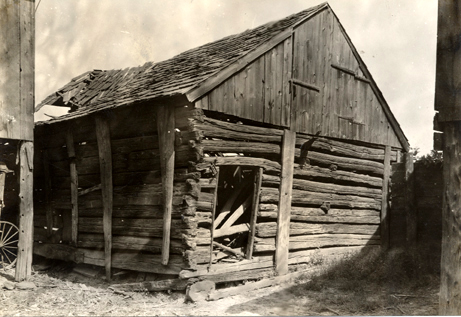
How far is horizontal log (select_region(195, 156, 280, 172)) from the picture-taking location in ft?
23.7

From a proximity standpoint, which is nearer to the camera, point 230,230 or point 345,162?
point 230,230

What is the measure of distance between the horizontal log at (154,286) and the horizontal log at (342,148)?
3926 mm

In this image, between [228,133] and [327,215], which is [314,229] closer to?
[327,215]

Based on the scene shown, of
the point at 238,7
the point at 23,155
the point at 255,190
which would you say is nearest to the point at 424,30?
the point at 238,7

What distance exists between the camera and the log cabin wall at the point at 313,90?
8156mm

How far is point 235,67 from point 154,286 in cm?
429

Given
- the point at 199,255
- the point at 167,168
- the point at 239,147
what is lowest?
the point at 199,255

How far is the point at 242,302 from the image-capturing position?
23.1 feet

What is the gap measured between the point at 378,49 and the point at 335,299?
598cm

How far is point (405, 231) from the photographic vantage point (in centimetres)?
1022

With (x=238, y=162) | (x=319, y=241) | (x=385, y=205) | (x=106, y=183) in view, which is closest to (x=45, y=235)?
(x=106, y=183)

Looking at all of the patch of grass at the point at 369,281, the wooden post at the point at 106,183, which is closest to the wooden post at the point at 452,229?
the patch of grass at the point at 369,281

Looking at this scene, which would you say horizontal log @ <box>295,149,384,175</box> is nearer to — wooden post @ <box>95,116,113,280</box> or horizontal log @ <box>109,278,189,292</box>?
horizontal log @ <box>109,278,189,292</box>

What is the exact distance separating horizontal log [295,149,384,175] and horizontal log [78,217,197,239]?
3176mm
